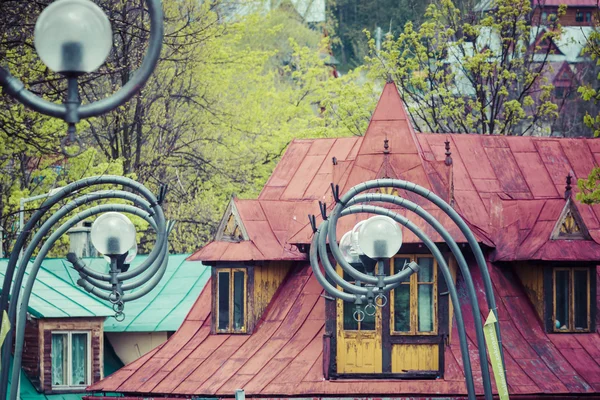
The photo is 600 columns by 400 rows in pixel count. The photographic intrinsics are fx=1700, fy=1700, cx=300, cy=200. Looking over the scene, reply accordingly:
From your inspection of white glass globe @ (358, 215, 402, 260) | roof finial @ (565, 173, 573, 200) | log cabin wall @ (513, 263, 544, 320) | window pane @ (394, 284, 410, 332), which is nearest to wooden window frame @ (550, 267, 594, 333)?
log cabin wall @ (513, 263, 544, 320)

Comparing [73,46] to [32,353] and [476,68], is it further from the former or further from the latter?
[476,68]

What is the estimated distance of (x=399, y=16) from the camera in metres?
83.5

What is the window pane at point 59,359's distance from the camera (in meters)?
33.6

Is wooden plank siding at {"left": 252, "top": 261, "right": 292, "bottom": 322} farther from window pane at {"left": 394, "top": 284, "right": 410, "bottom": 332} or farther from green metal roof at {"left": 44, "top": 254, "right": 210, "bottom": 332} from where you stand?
green metal roof at {"left": 44, "top": 254, "right": 210, "bottom": 332}

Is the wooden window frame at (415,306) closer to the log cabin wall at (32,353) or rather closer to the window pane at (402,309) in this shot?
the window pane at (402,309)

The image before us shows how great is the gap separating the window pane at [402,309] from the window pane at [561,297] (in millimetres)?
2760

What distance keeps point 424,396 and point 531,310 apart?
10.7ft

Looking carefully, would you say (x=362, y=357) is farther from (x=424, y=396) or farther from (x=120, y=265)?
(x=120, y=265)

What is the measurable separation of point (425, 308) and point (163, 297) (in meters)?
10.5

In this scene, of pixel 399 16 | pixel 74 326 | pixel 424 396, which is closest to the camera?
pixel 424 396

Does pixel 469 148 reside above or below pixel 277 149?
below

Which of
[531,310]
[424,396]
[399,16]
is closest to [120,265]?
[424,396]

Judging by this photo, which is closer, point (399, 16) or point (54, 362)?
point (54, 362)

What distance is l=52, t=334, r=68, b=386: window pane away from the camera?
110 ft
